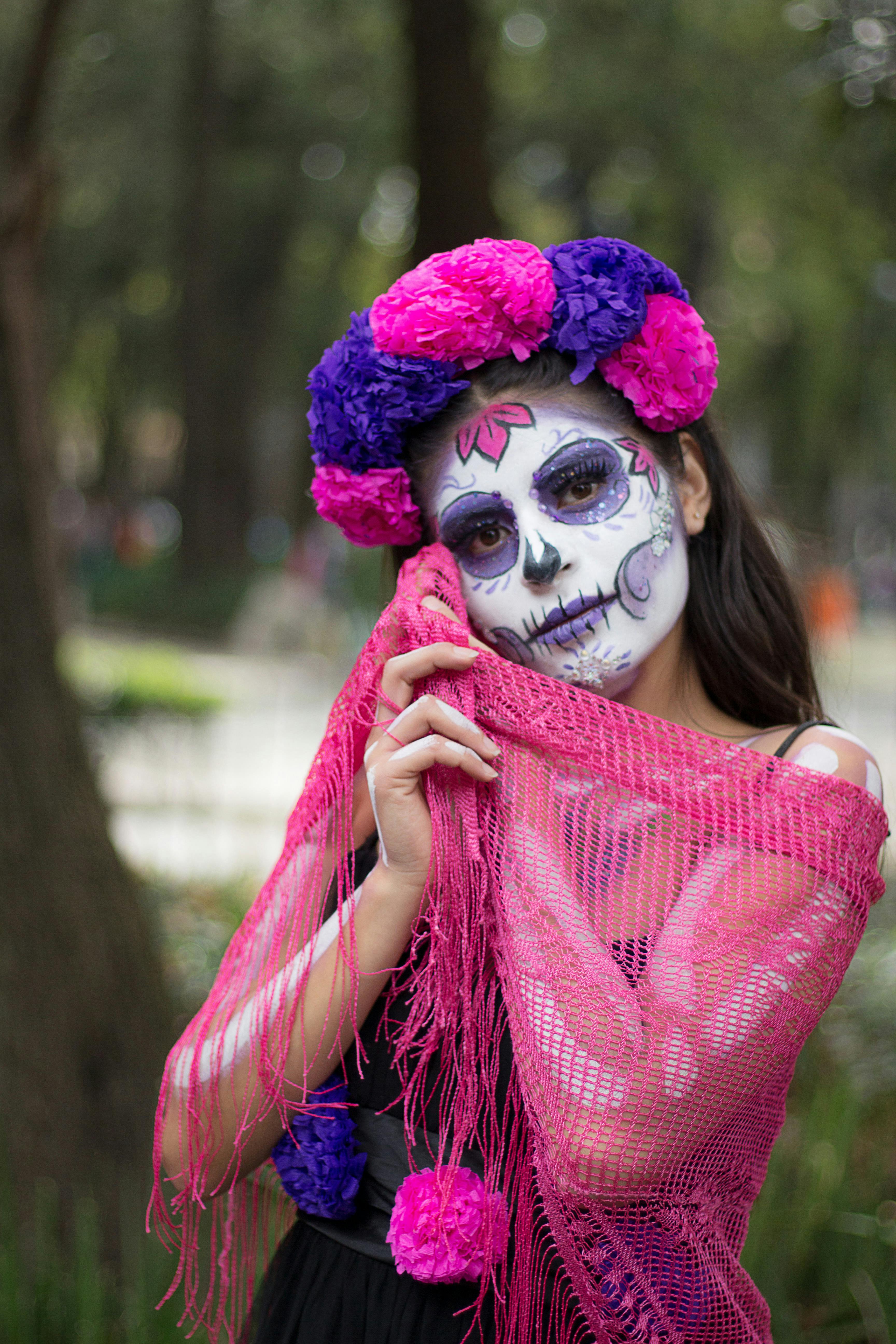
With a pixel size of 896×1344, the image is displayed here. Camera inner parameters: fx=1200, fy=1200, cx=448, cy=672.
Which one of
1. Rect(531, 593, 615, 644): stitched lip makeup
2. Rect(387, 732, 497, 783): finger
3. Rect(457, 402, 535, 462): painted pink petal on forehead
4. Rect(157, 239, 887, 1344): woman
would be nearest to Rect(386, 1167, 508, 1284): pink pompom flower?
Rect(157, 239, 887, 1344): woman

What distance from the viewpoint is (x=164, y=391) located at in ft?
74.2

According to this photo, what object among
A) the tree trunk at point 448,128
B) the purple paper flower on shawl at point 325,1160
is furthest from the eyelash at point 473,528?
the tree trunk at point 448,128

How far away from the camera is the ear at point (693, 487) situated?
6.18ft

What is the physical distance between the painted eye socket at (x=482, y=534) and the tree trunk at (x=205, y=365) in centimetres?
1219

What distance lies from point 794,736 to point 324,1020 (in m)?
0.77

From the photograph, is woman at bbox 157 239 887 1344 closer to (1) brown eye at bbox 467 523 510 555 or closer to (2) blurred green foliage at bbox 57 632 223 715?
(1) brown eye at bbox 467 523 510 555

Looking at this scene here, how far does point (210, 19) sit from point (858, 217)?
7380 mm

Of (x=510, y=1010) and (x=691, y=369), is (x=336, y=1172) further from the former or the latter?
(x=691, y=369)

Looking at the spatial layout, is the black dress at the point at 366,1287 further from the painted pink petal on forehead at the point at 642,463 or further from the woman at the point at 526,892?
the painted pink petal on forehead at the point at 642,463

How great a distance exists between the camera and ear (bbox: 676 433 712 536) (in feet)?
6.18

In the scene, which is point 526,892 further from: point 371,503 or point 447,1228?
point 371,503

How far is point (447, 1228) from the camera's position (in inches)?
61.1

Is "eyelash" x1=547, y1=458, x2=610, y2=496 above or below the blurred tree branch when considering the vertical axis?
below

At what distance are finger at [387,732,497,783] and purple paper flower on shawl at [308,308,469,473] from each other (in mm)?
474
